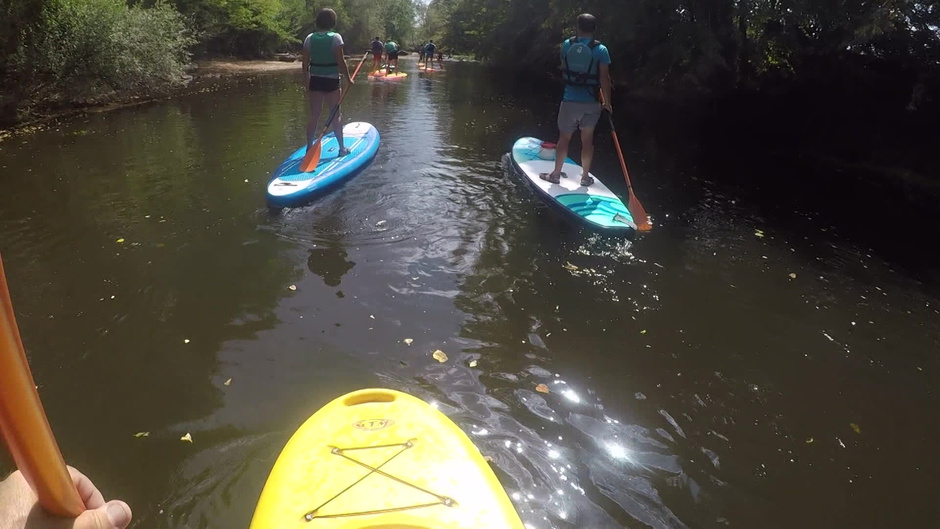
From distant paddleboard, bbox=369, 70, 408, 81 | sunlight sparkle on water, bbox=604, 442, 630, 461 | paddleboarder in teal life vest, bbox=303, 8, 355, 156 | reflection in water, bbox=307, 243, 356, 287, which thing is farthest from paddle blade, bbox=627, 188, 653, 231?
distant paddleboard, bbox=369, 70, 408, 81

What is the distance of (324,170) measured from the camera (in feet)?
24.3

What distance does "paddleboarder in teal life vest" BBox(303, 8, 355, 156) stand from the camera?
7.04 m

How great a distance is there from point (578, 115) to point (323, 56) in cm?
331

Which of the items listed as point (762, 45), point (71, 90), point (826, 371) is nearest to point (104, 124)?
point (71, 90)

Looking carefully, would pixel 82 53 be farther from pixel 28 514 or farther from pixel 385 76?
pixel 28 514

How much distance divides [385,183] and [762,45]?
11.1m

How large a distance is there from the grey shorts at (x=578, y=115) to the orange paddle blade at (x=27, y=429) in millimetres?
6477

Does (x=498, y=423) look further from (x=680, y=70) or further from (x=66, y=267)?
(x=680, y=70)

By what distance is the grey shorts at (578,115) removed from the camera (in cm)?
679

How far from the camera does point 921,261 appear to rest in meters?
6.63

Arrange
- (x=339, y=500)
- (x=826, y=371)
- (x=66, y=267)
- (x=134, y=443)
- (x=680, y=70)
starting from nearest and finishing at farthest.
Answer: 1. (x=339, y=500)
2. (x=134, y=443)
3. (x=826, y=371)
4. (x=66, y=267)
5. (x=680, y=70)

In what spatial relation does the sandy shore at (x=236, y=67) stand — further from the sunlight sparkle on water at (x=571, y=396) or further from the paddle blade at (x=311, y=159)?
the sunlight sparkle on water at (x=571, y=396)

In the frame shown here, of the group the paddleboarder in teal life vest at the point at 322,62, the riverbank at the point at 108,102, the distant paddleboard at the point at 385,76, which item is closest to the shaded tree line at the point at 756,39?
the distant paddleboard at the point at 385,76

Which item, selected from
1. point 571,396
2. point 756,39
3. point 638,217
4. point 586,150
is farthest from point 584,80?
point 756,39
